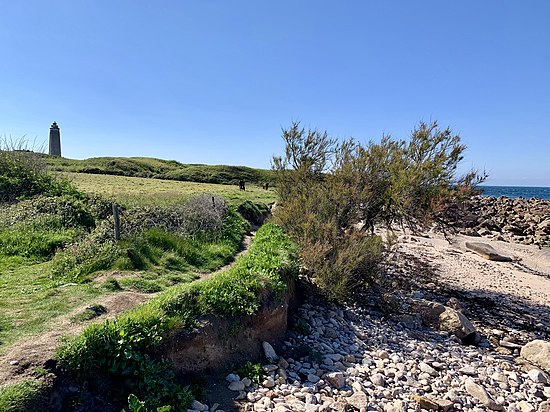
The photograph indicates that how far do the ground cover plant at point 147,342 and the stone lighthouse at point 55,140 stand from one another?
5800 centimetres

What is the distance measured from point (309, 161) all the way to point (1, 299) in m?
12.1

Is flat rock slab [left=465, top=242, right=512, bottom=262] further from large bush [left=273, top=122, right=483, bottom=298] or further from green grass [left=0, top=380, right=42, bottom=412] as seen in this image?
green grass [left=0, top=380, right=42, bottom=412]

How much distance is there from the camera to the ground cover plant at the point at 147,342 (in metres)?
4.43

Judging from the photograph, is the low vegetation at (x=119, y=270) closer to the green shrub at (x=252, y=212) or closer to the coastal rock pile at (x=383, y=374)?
the coastal rock pile at (x=383, y=374)

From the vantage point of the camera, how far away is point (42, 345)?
4.60 metres

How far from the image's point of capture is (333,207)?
11.7 metres

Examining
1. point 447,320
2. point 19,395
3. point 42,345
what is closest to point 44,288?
point 42,345

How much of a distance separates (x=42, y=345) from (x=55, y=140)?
200ft

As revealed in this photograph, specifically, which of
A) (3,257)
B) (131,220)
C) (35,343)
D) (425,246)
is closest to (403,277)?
(425,246)

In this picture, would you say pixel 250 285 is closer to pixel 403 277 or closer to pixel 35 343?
pixel 35 343

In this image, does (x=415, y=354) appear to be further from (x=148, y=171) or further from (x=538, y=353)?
(x=148, y=171)

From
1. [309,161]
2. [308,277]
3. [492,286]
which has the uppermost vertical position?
[309,161]

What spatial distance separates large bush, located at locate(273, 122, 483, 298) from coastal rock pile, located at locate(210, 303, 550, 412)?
4.82 ft

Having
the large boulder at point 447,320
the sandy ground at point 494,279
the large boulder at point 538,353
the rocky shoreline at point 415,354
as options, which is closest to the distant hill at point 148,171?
the sandy ground at point 494,279
